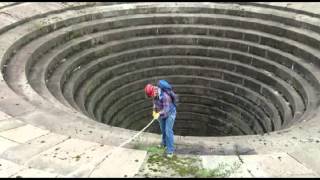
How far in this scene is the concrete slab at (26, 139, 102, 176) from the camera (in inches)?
284

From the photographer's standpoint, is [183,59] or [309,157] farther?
[183,59]

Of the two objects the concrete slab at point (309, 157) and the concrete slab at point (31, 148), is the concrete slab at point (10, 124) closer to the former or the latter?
the concrete slab at point (31, 148)

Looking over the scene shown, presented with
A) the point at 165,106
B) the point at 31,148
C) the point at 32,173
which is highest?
the point at 165,106

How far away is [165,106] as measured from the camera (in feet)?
24.7

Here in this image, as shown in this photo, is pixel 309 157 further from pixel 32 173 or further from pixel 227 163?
pixel 32 173

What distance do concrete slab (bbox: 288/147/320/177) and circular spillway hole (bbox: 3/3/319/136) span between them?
17.5 feet

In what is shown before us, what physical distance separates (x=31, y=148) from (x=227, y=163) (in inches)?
135

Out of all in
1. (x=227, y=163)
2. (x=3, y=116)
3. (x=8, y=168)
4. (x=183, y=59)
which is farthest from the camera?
(x=183, y=59)

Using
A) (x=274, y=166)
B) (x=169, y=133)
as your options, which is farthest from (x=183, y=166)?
(x=274, y=166)

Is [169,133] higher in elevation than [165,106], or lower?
lower

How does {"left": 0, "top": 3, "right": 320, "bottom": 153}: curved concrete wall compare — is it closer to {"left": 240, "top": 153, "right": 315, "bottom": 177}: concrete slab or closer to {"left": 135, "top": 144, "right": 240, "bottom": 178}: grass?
{"left": 240, "top": 153, "right": 315, "bottom": 177}: concrete slab

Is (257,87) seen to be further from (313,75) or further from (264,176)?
(264,176)

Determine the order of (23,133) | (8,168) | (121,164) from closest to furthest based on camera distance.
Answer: (8,168)
(121,164)
(23,133)

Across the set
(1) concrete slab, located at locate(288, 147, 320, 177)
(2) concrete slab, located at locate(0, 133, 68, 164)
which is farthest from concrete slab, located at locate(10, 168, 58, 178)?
(1) concrete slab, located at locate(288, 147, 320, 177)
